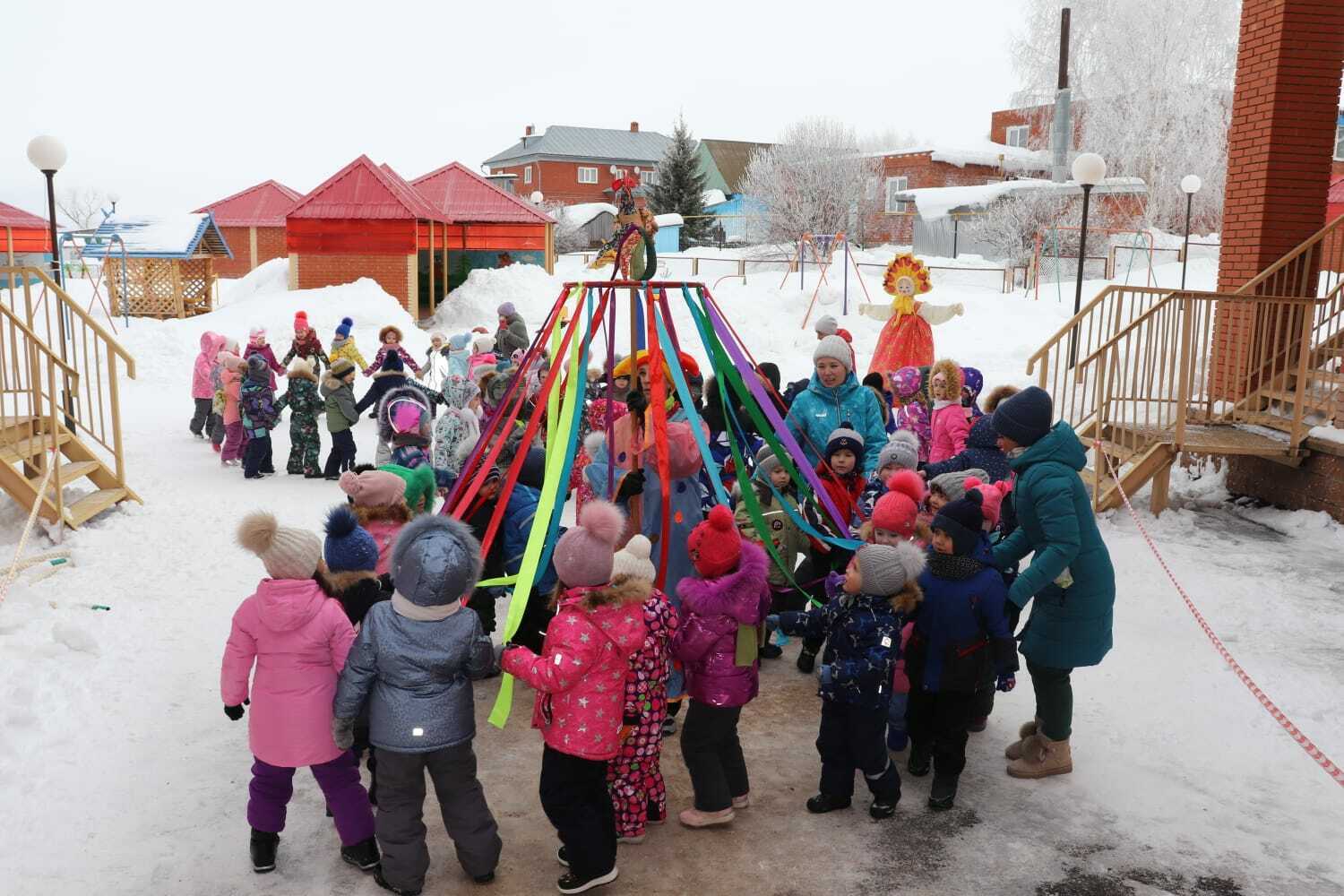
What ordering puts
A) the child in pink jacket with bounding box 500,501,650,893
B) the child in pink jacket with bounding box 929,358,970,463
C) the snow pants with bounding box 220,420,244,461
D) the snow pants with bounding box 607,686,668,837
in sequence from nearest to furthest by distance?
the child in pink jacket with bounding box 500,501,650,893 < the snow pants with bounding box 607,686,668,837 < the child in pink jacket with bounding box 929,358,970,463 < the snow pants with bounding box 220,420,244,461

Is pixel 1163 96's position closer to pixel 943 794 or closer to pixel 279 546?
pixel 943 794

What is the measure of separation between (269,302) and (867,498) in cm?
1685

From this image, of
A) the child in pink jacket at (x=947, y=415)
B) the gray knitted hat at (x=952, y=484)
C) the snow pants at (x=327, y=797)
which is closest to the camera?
the snow pants at (x=327, y=797)

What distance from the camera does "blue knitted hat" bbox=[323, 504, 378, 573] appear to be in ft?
12.6

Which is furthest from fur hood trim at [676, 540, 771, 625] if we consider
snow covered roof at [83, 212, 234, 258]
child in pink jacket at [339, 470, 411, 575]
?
snow covered roof at [83, 212, 234, 258]

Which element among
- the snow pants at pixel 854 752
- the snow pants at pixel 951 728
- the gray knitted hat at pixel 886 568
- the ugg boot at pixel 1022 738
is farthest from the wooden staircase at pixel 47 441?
the ugg boot at pixel 1022 738

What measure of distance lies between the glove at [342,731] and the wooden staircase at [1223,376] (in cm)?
582

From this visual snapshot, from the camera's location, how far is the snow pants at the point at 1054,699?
428 cm

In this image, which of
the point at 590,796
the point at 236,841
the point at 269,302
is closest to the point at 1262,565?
the point at 590,796

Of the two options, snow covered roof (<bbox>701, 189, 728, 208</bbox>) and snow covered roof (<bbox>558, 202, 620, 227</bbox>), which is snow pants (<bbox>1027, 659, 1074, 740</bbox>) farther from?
snow covered roof (<bbox>701, 189, 728, 208</bbox>)

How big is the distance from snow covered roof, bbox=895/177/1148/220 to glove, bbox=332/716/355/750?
28.5 meters

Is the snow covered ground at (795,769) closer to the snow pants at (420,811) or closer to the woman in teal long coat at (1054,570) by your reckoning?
the snow pants at (420,811)

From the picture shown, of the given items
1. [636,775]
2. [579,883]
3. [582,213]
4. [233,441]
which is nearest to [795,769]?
[636,775]

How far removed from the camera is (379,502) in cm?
A: 468
